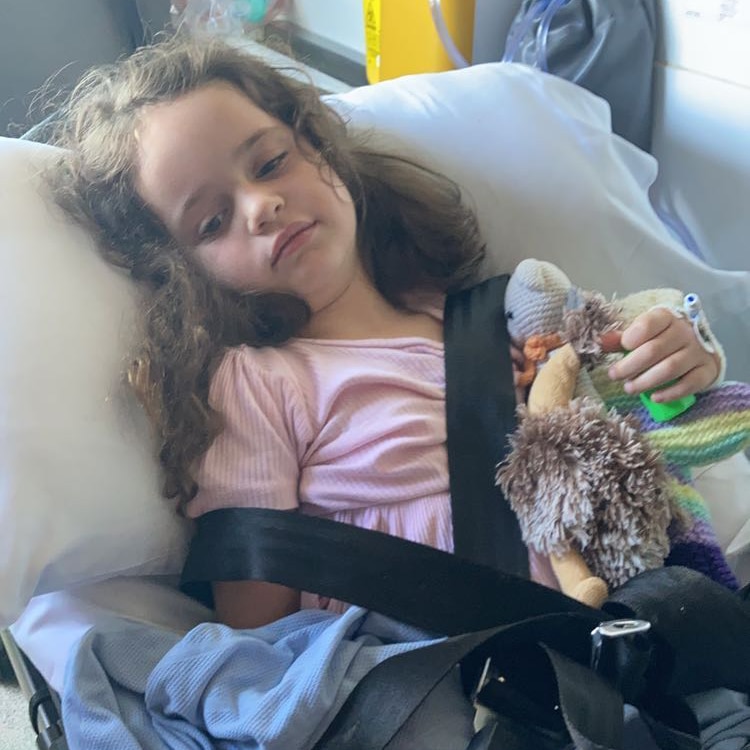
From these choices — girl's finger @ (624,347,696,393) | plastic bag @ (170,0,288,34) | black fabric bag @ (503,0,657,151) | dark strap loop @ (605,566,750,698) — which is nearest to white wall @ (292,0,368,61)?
plastic bag @ (170,0,288,34)

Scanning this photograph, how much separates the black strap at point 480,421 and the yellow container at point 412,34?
507mm

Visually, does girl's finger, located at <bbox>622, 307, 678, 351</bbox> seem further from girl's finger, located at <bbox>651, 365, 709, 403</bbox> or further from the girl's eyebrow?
the girl's eyebrow

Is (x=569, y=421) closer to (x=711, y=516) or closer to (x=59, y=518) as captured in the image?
(x=711, y=516)

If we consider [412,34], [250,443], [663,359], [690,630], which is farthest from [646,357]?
[412,34]

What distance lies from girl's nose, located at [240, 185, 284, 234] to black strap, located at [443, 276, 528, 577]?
0.69ft

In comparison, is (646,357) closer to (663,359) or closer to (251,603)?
(663,359)

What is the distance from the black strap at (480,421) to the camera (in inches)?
29.9

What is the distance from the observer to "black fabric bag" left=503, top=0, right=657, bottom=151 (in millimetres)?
1133

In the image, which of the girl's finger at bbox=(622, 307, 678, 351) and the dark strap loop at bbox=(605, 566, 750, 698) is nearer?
the dark strap loop at bbox=(605, 566, 750, 698)

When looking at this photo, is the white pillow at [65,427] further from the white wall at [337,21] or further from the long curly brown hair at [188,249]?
the white wall at [337,21]

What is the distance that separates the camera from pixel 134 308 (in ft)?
2.80

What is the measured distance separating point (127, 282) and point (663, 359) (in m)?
0.51

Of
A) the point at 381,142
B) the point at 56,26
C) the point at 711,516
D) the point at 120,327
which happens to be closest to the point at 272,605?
the point at 120,327

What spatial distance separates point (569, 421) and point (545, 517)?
8 centimetres
